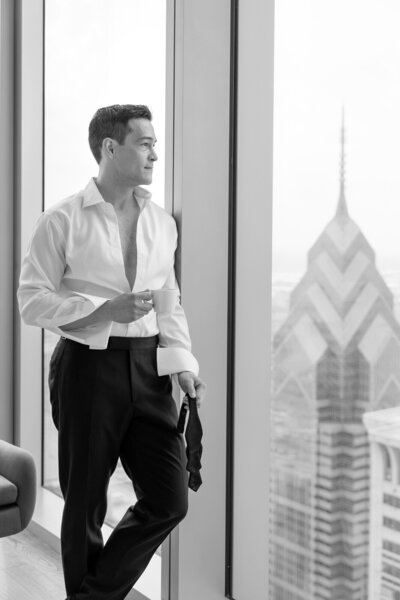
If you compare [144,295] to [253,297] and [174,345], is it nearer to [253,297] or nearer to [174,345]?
[174,345]

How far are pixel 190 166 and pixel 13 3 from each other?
178cm

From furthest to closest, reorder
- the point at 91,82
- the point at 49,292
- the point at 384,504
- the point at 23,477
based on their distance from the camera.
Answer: the point at 91,82, the point at 23,477, the point at 49,292, the point at 384,504

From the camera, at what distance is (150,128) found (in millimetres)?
2309

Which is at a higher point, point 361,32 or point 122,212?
point 361,32

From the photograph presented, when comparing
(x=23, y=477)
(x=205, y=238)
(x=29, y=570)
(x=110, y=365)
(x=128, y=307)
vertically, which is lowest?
(x=29, y=570)

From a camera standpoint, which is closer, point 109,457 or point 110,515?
point 109,457

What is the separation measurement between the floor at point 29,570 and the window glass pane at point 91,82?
1.04 ft

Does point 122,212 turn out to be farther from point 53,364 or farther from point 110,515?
point 110,515

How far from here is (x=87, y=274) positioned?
2.26 metres

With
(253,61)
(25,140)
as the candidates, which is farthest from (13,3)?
(253,61)

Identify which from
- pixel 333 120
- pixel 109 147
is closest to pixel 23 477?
pixel 109 147

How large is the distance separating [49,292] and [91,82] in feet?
4.82

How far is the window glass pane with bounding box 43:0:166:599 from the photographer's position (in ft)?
9.40

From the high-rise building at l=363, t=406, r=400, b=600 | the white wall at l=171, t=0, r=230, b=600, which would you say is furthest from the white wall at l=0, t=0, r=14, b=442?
the high-rise building at l=363, t=406, r=400, b=600
